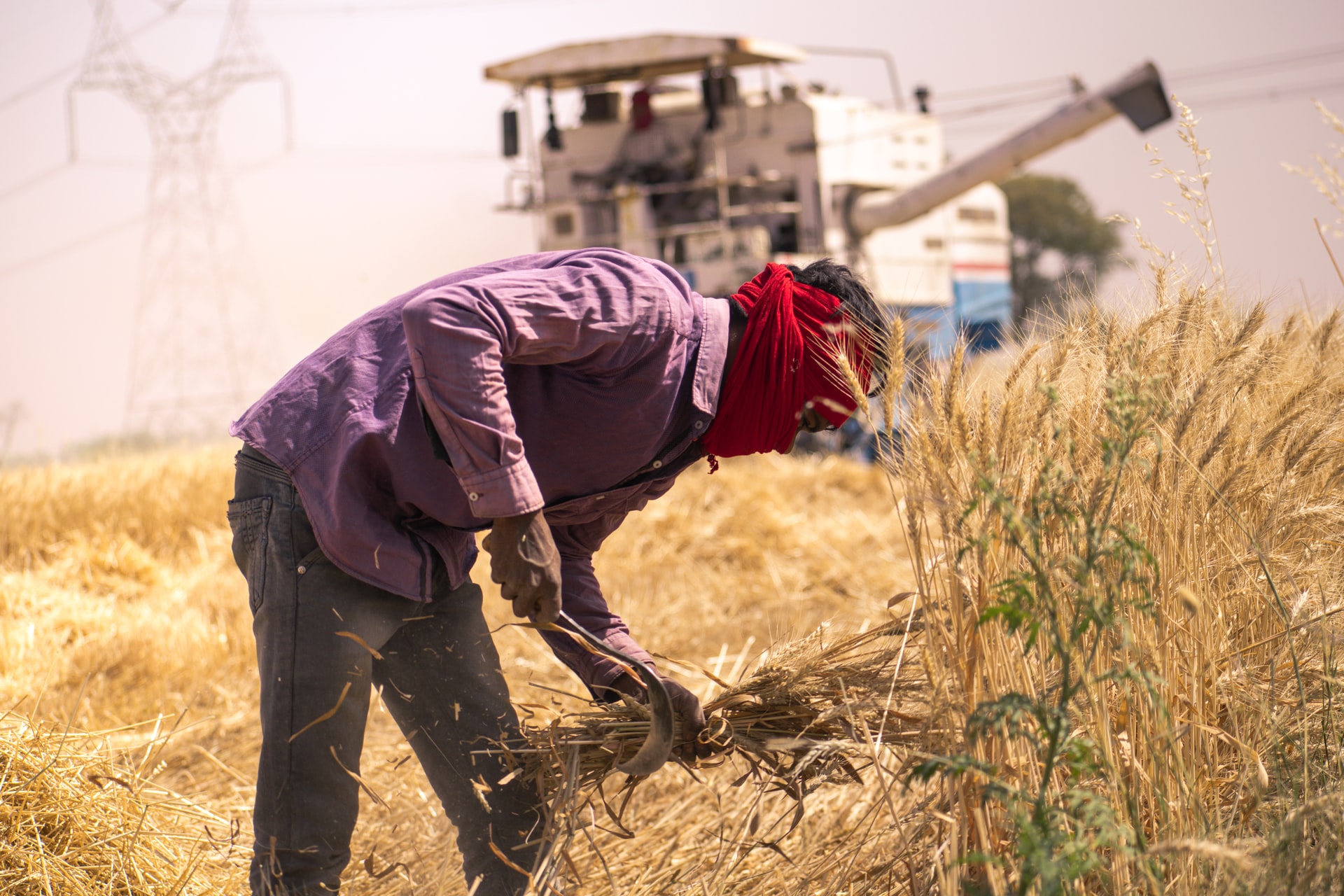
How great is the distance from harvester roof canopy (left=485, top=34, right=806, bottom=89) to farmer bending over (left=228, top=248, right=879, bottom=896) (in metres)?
9.69

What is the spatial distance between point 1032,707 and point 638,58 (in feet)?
35.3

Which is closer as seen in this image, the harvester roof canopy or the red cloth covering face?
the red cloth covering face

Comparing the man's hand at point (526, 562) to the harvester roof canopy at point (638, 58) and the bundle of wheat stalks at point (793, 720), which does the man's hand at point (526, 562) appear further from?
the harvester roof canopy at point (638, 58)

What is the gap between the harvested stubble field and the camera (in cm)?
167

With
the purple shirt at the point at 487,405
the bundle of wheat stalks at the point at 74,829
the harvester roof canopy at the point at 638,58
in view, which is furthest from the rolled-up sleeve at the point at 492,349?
the harvester roof canopy at the point at 638,58

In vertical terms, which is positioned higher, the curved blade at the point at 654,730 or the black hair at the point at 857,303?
the black hair at the point at 857,303

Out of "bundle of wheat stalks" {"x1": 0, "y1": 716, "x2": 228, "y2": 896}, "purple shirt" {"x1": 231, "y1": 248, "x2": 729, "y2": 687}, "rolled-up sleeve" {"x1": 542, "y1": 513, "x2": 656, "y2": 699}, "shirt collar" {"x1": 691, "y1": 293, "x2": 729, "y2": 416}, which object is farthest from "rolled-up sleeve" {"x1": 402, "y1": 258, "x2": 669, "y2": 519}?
"bundle of wheat stalks" {"x1": 0, "y1": 716, "x2": 228, "y2": 896}

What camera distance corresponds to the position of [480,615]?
86.4 inches

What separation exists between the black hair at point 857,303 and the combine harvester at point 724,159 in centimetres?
869

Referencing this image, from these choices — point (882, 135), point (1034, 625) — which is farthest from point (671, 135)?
point (1034, 625)

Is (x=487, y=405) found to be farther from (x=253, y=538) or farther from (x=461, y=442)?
(x=253, y=538)

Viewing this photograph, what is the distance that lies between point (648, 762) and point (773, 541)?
188 inches

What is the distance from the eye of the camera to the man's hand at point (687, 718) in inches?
78.1

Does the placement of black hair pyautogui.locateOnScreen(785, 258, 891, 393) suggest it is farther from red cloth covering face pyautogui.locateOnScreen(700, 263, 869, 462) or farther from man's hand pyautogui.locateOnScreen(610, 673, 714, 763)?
man's hand pyautogui.locateOnScreen(610, 673, 714, 763)
